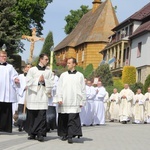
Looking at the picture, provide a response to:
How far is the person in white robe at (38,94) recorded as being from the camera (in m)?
10.8

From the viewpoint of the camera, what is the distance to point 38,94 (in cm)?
1098

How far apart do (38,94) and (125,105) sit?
Answer: 1304 cm

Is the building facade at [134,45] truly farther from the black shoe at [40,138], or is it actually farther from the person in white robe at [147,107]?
the black shoe at [40,138]

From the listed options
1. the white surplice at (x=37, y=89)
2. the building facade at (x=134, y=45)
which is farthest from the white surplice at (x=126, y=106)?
the building facade at (x=134, y=45)

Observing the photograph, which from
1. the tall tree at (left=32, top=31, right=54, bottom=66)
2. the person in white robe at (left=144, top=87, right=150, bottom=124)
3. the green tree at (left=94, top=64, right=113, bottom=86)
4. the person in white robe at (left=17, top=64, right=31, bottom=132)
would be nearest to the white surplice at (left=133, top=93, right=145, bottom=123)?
the person in white robe at (left=144, top=87, right=150, bottom=124)

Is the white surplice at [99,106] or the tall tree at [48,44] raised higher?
the tall tree at [48,44]

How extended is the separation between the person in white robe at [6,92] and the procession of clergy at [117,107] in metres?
6.93

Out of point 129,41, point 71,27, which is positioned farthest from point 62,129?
point 71,27

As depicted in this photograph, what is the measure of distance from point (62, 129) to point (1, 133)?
2235mm

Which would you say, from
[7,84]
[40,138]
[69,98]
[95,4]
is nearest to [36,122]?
[40,138]

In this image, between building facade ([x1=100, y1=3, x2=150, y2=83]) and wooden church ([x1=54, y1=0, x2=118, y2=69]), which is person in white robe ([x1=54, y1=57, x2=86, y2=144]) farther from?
wooden church ([x1=54, y1=0, x2=118, y2=69])

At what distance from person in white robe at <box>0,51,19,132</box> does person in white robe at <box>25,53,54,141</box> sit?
3.11 feet

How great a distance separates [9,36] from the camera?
34844mm

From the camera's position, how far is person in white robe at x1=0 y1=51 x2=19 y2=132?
1185 centimetres
